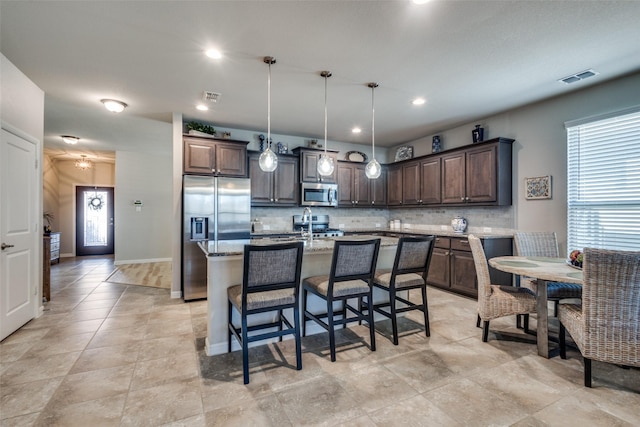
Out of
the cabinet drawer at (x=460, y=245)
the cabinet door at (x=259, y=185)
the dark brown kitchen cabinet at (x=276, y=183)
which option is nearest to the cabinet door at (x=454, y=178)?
the cabinet drawer at (x=460, y=245)

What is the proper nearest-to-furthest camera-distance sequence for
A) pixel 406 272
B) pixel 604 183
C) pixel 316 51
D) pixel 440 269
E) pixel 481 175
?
pixel 316 51, pixel 406 272, pixel 604 183, pixel 481 175, pixel 440 269

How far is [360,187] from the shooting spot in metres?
6.09

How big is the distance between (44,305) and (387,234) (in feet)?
17.7

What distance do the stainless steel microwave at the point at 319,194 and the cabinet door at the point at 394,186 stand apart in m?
1.30

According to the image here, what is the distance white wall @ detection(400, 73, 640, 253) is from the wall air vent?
0.40 metres

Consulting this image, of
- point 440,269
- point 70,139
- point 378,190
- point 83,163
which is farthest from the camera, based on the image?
point 83,163

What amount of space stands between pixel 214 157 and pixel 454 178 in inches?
152

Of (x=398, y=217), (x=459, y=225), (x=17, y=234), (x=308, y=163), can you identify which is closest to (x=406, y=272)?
(x=459, y=225)

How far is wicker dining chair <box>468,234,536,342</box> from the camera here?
2646 millimetres

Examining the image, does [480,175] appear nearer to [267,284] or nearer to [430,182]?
[430,182]

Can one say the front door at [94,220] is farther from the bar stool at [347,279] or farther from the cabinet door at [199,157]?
the bar stool at [347,279]


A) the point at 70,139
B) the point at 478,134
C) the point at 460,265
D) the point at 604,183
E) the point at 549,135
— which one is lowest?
the point at 460,265

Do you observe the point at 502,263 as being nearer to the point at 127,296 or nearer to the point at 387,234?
the point at 387,234

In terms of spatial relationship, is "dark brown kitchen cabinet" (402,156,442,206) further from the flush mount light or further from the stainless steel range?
the flush mount light
